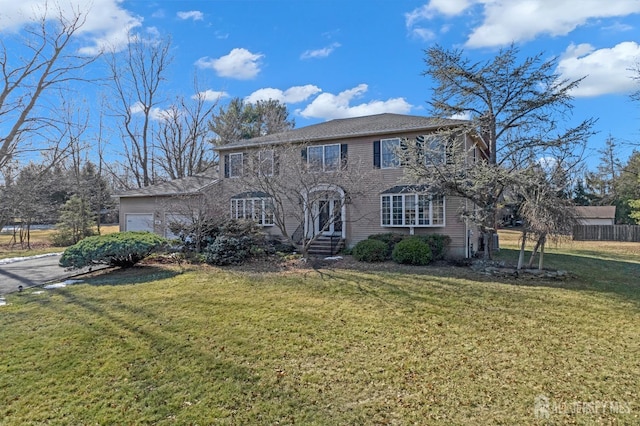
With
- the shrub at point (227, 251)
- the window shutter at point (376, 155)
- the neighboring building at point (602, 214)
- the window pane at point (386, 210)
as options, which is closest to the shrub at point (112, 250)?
the shrub at point (227, 251)

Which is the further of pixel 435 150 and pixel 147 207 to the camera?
pixel 147 207

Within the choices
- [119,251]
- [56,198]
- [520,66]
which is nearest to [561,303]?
[520,66]

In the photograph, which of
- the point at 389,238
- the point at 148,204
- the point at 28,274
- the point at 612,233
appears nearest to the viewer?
the point at 28,274

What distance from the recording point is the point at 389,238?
13.9 m

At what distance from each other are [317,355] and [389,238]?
949 cm

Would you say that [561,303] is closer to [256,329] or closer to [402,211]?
[256,329]

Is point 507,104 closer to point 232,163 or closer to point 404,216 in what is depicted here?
point 404,216

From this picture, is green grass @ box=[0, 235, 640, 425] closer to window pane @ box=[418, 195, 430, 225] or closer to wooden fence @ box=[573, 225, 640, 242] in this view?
window pane @ box=[418, 195, 430, 225]

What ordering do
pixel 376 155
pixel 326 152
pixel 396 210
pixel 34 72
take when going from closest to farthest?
pixel 396 210
pixel 376 155
pixel 34 72
pixel 326 152

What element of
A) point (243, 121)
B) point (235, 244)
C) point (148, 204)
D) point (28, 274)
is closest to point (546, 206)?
point (235, 244)

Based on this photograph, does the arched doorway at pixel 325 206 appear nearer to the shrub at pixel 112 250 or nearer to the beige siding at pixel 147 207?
the shrub at pixel 112 250

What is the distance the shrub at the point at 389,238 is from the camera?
13383mm

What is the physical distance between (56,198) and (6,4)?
94.9 ft

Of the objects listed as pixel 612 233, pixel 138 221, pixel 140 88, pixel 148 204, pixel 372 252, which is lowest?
pixel 612 233
